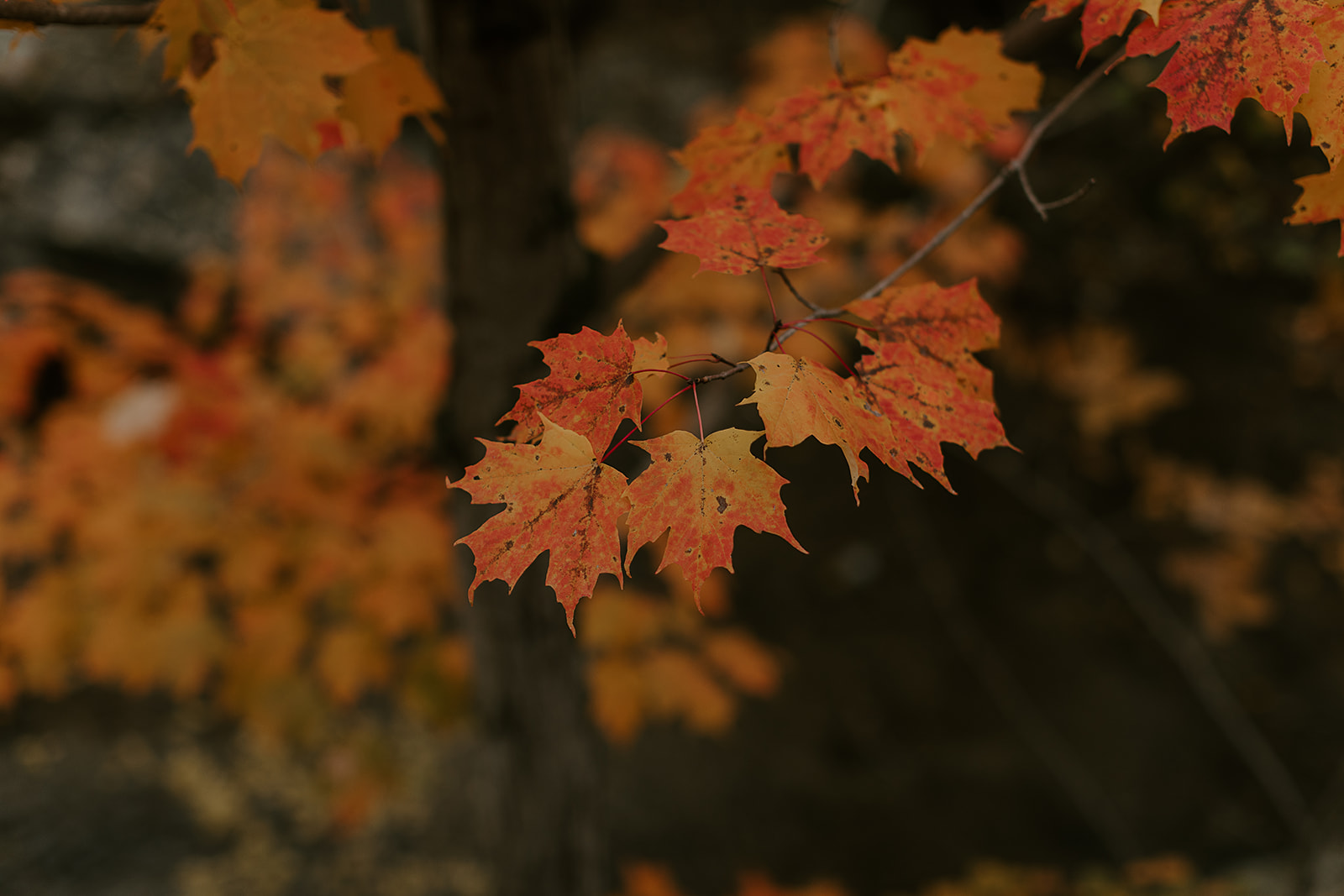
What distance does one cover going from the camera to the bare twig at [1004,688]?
14.7ft

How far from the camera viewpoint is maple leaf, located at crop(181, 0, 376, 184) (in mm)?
1063

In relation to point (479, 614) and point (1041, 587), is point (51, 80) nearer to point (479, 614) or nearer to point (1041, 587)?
point (479, 614)

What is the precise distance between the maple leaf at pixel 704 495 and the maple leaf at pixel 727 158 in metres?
0.58

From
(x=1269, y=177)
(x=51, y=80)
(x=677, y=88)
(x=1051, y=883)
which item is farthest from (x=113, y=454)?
(x=1269, y=177)

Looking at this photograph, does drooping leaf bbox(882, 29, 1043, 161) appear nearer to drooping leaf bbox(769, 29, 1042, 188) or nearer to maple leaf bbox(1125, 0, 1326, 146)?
drooping leaf bbox(769, 29, 1042, 188)

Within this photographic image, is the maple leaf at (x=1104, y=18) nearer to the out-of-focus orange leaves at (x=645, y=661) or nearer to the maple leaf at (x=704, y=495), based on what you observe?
the maple leaf at (x=704, y=495)

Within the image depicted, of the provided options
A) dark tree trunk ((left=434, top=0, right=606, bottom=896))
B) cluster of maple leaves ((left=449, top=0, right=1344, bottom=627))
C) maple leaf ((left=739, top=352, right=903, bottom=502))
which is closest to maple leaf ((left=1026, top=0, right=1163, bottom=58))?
cluster of maple leaves ((left=449, top=0, right=1344, bottom=627))

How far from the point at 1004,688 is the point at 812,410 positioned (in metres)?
5.09

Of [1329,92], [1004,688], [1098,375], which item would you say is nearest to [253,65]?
[1329,92]

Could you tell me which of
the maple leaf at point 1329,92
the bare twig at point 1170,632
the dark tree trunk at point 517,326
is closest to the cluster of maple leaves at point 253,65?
the dark tree trunk at point 517,326

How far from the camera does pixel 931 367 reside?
3.41 ft

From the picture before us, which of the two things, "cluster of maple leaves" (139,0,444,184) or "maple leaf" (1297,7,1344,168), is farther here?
"cluster of maple leaves" (139,0,444,184)

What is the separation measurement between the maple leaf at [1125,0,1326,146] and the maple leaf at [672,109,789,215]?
572 millimetres

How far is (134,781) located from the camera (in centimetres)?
427
